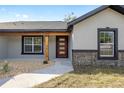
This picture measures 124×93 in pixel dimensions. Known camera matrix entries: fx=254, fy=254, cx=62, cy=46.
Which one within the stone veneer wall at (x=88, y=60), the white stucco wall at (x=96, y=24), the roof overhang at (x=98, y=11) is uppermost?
the roof overhang at (x=98, y=11)

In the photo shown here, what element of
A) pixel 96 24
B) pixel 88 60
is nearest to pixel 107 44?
pixel 96 24

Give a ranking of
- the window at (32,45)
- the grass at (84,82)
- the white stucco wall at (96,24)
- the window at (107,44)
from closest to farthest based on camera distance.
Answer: the grass at (84,82)
the white stucco wall at (96,24)
the window at (107,44)
the window at (32,45)

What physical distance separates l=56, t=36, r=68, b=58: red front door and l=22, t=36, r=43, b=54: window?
159cm

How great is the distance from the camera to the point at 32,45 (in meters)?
23.6

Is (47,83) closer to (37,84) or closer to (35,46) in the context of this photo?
(37,84)

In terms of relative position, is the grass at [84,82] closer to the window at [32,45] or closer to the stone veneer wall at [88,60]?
the stone veneer wall at [88,60]

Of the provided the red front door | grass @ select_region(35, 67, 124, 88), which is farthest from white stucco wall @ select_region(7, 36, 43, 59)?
grass @ select_region(35, 67, 124, 88)

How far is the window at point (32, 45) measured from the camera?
2353cm

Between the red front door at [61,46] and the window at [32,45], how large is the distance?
62.4 inches

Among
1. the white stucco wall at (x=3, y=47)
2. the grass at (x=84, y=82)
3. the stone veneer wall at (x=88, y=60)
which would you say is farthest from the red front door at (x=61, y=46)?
the grass at (x=84, y=82)

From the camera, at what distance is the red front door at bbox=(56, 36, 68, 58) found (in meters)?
23.3

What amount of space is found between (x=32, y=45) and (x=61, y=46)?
270 cm

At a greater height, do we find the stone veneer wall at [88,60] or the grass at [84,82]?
the stone veneer wall at [88,60]

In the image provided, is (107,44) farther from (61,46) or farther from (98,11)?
(61,46)
